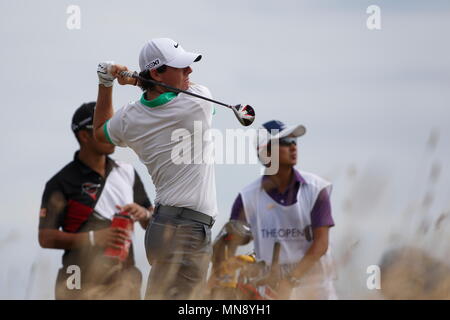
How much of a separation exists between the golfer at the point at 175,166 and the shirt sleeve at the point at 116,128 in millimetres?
57

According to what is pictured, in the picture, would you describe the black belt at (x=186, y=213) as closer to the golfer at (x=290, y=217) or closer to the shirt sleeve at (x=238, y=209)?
the golfer at (x=290, y=217)

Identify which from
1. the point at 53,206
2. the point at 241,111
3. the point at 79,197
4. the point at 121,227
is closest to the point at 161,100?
the point at 241,111

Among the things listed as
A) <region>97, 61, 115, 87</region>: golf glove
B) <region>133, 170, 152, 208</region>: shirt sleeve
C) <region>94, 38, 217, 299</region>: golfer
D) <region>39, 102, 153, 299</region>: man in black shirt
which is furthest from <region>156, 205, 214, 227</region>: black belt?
<region>133, 170, 152, 208</region>: shirt sleeve

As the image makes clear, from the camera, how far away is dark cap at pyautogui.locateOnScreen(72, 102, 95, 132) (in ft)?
28.3

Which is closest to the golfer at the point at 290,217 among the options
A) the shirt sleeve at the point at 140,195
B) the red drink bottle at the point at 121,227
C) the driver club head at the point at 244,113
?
the shirt sleeve at the point at 140,195

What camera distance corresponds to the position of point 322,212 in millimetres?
8141

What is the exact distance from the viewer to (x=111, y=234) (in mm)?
8117

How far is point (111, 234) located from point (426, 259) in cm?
270

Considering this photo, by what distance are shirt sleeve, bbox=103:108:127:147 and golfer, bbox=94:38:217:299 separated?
0.06 m

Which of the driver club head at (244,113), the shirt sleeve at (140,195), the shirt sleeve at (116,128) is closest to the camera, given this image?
the driver club head at (244,113)

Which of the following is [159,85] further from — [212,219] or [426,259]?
[426,259]

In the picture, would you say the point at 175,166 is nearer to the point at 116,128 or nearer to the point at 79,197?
the point at 116,128

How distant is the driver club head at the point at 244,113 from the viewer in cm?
668

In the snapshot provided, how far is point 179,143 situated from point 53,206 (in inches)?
81.7
